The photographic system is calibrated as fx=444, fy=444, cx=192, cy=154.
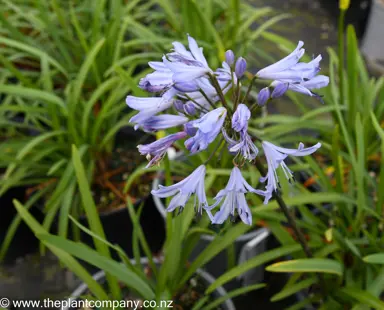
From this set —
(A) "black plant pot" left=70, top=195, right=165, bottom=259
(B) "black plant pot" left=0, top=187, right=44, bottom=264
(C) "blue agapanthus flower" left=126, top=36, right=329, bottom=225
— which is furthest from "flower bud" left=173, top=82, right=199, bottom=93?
(B) "black plant pot" left=0, top=187, right=44, bottom=264

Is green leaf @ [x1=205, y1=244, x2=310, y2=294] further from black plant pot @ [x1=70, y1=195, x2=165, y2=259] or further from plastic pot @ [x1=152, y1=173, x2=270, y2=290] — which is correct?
black plant pot @ [x1=70, y1=195, x2=165, y2=259]

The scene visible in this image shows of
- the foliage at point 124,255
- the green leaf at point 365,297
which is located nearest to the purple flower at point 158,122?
the foliage at point 124,255

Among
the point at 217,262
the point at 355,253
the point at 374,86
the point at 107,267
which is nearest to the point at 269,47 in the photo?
the point at 374,86

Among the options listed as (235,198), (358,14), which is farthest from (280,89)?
(358,14)

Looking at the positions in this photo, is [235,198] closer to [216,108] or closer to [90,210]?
[216,108]

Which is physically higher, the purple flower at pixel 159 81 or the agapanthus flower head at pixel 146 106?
the purple flower at pixel 159 81

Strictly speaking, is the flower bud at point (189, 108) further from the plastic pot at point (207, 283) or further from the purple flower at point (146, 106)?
the plastic pot at point (207, 283)
